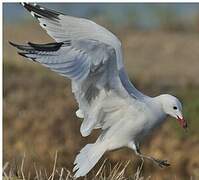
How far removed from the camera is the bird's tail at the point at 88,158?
5070 mm

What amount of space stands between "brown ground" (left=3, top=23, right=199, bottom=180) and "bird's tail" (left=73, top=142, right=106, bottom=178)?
2228 millimetres

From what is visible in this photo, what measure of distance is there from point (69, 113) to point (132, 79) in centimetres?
154

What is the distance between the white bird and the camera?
4.79 meters

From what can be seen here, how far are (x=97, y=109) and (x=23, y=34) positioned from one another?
30.0ft

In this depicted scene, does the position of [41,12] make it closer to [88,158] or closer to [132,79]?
[88,158]

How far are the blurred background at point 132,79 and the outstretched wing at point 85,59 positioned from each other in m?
0.97

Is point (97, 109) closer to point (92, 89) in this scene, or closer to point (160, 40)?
point (92, 89)

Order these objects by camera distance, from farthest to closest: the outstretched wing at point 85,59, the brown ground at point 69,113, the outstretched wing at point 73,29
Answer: the brown ground at point 69,113
the outstretched wing at point 73,29
the outstretched wing at point 85,59

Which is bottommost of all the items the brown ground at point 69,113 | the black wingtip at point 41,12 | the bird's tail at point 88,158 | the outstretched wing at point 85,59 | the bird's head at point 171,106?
the brown ground at point 69,113

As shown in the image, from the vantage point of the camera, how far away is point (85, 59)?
4812mm

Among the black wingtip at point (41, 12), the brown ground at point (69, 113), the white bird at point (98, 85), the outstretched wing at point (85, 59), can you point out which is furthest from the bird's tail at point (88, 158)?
the brown ground at point (69, 113)

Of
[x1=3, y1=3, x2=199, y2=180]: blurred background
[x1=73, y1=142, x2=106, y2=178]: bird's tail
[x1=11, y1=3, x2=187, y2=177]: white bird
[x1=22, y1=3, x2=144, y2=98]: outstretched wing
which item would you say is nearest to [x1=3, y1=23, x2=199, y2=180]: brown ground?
[x1=3, y1=3, x2=199, y2=180]: blurred background

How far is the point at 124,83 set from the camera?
5012 mm

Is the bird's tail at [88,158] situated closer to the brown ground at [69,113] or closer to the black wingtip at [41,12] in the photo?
the black wingtip at [41,12]
